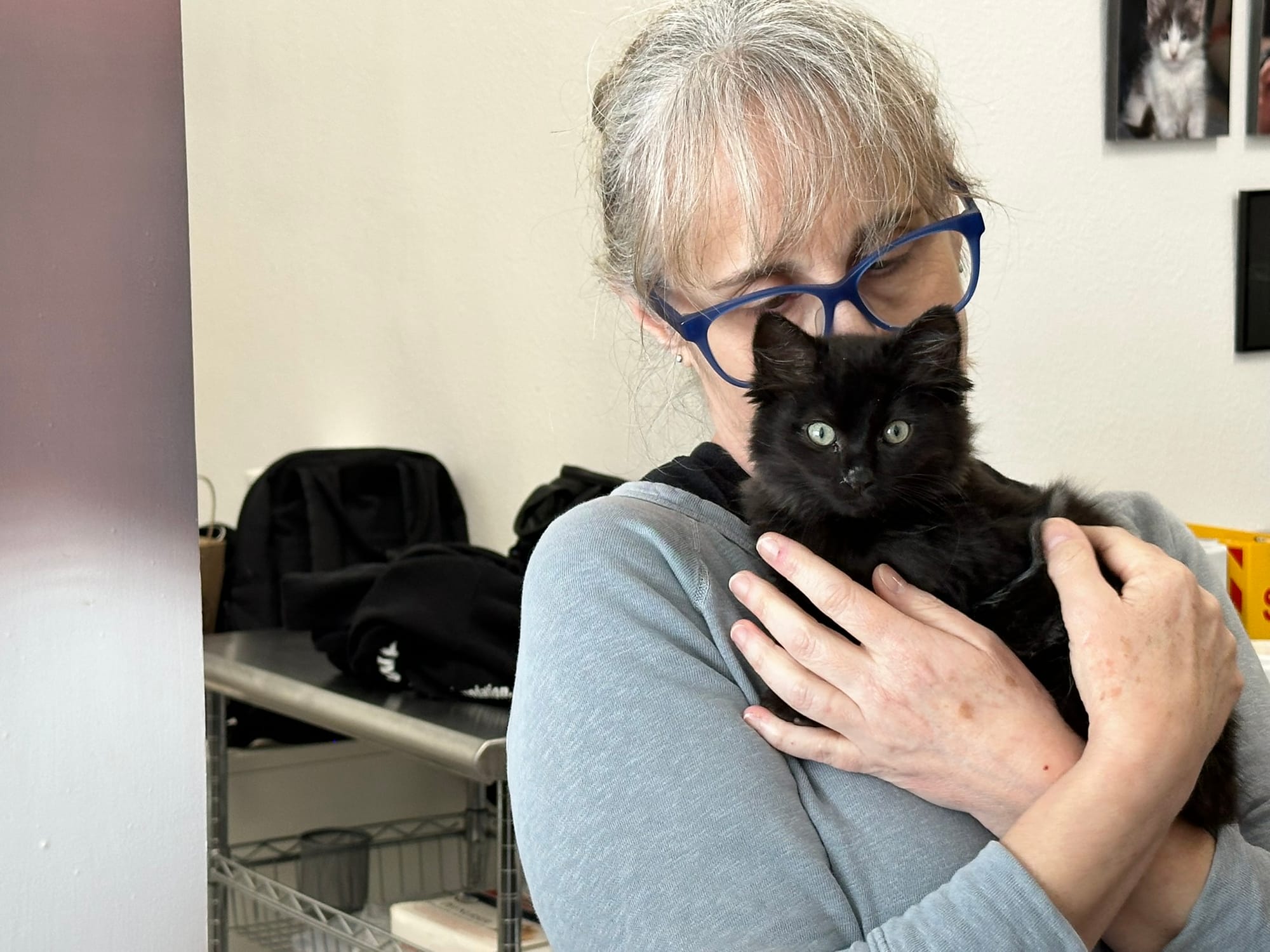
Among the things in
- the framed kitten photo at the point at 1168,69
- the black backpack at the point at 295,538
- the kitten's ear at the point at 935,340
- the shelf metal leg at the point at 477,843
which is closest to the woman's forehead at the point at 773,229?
the kitten's ear at the point at 935,340

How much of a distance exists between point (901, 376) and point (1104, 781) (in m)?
0.37

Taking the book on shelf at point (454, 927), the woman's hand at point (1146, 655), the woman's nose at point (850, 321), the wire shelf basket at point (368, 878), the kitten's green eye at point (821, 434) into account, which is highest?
the woman's nose at point (850, 321)

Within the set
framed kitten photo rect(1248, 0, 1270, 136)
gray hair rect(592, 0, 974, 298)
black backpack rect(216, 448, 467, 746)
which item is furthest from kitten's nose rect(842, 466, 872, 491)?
black backpack rect(216, 448, 467, 746)

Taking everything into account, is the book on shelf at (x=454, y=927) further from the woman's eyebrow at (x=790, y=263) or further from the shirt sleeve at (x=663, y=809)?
the woman's eyebrow at (x=790, y=263)

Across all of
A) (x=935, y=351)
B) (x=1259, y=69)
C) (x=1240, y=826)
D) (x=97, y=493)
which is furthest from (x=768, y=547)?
(x=1259, y=69)

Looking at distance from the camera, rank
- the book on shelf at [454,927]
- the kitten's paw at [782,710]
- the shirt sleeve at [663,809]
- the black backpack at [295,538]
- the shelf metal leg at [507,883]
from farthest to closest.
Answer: the black backpack at [295,538], the book on shelf at [454,927], the shelf metal leg at [507,883], the kitten's paw at [782,710], the shirt sleeve at [663,809]

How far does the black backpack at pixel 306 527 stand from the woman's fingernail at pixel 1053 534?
1.84 metres

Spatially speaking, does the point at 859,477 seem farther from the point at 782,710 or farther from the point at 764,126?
the point at 764,126

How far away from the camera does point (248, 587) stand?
8.95 feet

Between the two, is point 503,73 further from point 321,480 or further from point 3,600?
point 3,600

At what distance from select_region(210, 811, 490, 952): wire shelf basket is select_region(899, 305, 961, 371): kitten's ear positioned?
163cm

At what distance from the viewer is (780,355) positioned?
1046 mm

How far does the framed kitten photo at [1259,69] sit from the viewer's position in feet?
→ 6.87

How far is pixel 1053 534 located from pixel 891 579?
0.45 ft
